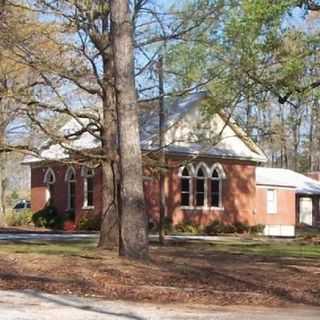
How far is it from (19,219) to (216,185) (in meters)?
12.8

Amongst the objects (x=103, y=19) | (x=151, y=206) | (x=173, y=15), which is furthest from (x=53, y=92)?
(x=151, y=206)

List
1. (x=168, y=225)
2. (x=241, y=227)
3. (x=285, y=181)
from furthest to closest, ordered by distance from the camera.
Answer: (x=285, y=181), (x=241, y=227), (x=168, y=225)

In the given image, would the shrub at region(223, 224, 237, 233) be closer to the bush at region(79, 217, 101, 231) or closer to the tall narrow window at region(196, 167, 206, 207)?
the tall narrow window at region(196, 167, 206, 207)

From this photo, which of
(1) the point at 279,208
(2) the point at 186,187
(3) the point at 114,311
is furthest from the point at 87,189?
(3) the point at 114,311

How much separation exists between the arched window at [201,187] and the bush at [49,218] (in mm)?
7993

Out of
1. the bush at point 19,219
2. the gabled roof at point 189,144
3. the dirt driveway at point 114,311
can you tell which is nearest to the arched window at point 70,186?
the bush at point 19,219

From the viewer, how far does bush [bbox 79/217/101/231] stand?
1635 inches

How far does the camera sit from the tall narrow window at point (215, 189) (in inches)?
1744

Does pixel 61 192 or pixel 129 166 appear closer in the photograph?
pixel 129 166

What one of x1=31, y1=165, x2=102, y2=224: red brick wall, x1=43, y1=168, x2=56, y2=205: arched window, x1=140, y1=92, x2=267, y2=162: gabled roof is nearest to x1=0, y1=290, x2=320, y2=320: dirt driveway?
x1=140, y1=92, x2=267, y2=162: gabled roof

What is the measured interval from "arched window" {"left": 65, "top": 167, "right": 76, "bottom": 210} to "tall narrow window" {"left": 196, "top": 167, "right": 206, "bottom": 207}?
23.3ft

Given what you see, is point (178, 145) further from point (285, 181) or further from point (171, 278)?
point (171, 278)

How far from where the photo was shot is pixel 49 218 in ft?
147

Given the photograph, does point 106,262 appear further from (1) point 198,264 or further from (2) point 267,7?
(2) point 267,7
